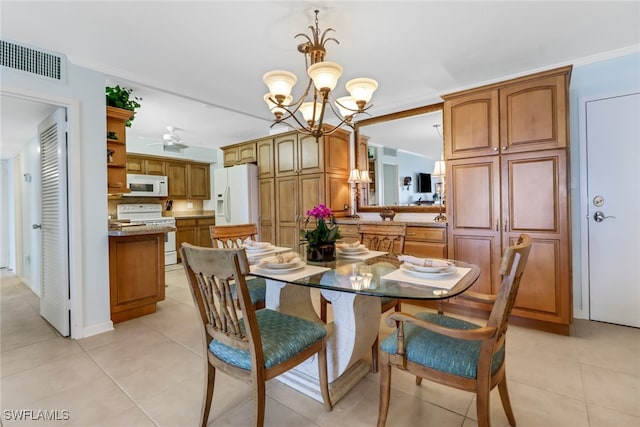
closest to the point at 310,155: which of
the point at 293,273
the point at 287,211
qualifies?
the point at 287,211

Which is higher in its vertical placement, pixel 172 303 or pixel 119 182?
pixel 119 182

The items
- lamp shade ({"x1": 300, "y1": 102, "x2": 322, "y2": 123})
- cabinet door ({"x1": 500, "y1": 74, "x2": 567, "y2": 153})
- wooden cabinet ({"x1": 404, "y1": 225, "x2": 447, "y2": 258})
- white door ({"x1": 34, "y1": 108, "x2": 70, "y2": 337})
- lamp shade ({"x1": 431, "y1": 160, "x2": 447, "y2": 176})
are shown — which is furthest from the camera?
lamp shade ({"x1": 431, "y1": 160, "x2": 447, "y2": 176})

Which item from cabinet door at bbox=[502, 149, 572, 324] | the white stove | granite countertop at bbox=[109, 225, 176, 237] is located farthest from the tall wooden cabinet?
the white stove

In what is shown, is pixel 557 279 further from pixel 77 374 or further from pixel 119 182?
pixel 119 182

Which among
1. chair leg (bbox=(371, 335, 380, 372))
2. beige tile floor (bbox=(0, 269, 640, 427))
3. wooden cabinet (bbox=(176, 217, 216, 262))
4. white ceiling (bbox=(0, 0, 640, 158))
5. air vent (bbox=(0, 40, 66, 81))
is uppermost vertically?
white ceiling (bbox=(0, 0, 640, 158))

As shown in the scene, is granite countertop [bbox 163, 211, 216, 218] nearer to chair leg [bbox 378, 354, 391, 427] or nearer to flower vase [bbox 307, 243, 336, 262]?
flower vase [bbox 307, 243, 336, 262]

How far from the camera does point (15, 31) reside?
7.02 ft

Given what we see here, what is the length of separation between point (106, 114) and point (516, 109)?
3.60 m

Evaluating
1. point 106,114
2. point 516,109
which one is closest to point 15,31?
point 106,114

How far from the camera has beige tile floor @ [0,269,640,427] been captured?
1.52 m

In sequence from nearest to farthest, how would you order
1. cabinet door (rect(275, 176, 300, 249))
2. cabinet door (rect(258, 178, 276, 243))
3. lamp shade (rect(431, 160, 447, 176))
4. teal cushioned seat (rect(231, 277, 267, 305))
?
teal cushioned seat (rect(231, 277, 267, 305))
lamp shade (rect(431, 160, 447, 176))
cabinet door (rect(275, 176, 300, 249))
cabinet door (rect(258, 178, 276, 243))

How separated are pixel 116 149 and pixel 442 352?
3168mm

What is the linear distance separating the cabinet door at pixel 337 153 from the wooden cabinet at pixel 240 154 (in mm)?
1377

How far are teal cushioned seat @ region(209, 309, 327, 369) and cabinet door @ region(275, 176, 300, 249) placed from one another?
2.62 metres
